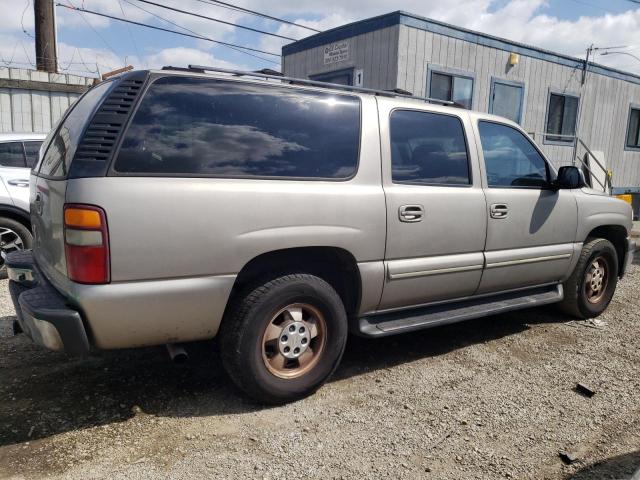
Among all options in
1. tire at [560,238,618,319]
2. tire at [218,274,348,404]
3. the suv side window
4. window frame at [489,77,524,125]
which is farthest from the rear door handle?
window frame at [489,77,524,125]

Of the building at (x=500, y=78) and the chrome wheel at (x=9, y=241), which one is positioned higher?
the building at (x=500, y=78)

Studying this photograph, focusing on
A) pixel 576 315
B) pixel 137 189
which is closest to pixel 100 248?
pixel 137 189

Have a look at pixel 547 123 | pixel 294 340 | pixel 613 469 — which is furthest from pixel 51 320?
pixel 547 123

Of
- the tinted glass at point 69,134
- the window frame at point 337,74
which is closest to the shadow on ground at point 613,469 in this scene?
the tinted glass at point 69,134

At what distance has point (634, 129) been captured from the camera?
44.4ft

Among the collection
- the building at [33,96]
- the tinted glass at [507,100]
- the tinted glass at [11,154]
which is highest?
the tinted glass at [507,100]

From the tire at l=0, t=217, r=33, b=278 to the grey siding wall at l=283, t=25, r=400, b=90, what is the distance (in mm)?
5792

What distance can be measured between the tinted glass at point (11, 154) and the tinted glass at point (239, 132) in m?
4.30

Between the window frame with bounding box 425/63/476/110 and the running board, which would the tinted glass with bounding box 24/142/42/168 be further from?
the window frame with bounding box 425/63/476/110

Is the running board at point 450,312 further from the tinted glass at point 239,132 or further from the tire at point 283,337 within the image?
the tinted glass at point 239,132

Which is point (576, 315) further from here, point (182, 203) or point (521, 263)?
point (182, 203)

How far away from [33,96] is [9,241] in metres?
4.29

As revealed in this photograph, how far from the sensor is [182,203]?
8.71 feet

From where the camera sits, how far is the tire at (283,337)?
2955mm
